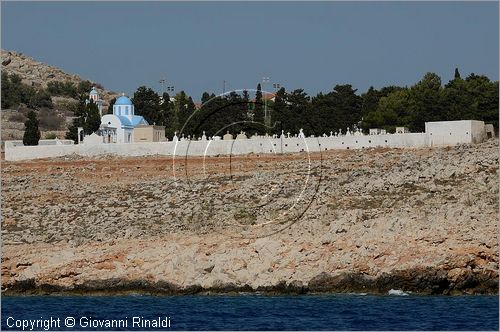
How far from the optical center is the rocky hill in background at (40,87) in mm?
97938

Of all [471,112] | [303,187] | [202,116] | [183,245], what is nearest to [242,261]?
[183,245]

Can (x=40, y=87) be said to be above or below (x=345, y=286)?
above

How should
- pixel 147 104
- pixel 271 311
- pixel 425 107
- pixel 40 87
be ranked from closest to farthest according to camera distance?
1. pixel 271 311
2. pixel 425 107
3. pixel 147 104
4. pixel 40 87

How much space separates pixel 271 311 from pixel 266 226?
8.23 meters

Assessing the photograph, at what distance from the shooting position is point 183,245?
100ft

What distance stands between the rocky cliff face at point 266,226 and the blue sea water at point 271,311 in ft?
2.20

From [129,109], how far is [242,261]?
42.6m

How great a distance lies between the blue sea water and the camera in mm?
24484

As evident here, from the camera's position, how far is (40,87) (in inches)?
4845

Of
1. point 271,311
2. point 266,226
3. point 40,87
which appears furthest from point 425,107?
point 40,87

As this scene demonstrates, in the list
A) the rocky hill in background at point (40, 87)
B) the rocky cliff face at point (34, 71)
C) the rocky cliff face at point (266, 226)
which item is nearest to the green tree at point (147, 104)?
the rocky hill in background at point (40, 87)

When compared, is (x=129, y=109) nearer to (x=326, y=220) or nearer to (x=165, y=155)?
(x=165, y=155)

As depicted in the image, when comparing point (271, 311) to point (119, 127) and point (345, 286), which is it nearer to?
point (345, 286)

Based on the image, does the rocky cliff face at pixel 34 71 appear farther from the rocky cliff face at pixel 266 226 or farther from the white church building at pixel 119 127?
the rocky cliff face at pixel 266 226
